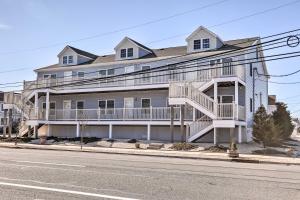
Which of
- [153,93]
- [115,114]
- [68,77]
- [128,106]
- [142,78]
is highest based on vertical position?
[68,77]

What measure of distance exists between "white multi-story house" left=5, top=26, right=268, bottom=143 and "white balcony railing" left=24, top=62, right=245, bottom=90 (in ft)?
0.25

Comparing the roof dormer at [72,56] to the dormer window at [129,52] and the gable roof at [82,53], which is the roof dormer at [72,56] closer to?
the gable roof at [82,53]

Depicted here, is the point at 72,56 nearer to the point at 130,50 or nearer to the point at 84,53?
the point at 84,53

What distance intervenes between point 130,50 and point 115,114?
7104mm

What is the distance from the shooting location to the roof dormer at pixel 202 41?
32.5m

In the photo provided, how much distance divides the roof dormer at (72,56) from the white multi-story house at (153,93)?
0.36 ft

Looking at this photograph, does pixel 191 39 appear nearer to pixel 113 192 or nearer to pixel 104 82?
pixel 104 82

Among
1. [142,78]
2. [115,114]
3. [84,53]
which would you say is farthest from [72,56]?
[142,78]

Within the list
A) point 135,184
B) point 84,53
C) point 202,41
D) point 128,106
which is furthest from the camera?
point 84,53

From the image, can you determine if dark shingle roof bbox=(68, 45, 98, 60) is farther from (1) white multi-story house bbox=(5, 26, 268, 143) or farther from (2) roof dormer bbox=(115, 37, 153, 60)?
(2) roof dormer bbox=(115, 37, 153, 60)

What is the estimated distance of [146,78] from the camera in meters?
32.9

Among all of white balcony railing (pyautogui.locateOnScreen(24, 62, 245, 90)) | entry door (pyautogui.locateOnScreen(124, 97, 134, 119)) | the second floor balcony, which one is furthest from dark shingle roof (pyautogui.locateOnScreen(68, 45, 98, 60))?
entry door (pyautogui.locateOnScreen(124, 97, 134, 119))

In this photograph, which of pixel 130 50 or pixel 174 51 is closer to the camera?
pixel 174 51

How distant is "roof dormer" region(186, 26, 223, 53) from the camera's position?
32.5m
